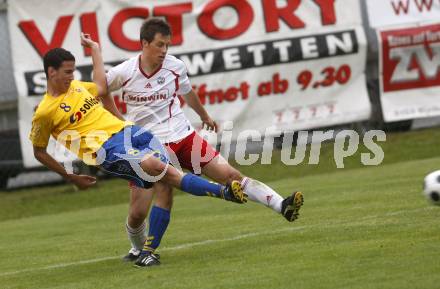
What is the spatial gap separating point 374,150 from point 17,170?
652 cm

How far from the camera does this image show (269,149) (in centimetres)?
2006

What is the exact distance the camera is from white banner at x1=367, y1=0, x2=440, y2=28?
19812 millimetres

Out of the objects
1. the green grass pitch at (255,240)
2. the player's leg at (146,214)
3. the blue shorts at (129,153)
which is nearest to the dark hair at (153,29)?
the blue shorts at (129,153)

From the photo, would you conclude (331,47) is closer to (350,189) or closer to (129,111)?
(350,189)

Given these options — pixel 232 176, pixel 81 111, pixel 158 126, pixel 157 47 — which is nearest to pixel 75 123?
pixel 81 111

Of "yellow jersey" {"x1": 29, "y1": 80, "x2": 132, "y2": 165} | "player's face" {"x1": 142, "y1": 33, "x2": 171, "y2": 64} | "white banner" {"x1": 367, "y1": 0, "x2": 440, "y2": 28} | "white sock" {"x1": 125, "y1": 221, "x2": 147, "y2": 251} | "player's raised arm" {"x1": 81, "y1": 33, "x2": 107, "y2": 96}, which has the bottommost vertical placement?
"white banner" {"x1": 367, "y1": 0, "x2": 440, "y2": 28}

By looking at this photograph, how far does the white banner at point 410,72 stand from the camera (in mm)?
19797

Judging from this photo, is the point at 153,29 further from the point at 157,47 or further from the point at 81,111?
the point at 81,111

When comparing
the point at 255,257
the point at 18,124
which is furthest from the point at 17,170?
the point at 255,257

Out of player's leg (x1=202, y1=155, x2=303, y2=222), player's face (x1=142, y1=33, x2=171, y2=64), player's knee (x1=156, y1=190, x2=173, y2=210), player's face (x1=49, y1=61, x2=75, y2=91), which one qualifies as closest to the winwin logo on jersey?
player's face (x1=49, y1=61, x2=75, y2=91)

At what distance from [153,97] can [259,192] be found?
51.7 inches

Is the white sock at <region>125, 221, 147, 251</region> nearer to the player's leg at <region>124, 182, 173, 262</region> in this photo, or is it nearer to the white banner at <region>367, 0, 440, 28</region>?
the player's leg at <region>124, 182, 173, 262</region>

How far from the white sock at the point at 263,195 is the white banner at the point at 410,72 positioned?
10.7 meters

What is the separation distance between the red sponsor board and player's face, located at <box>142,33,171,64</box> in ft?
35.3
